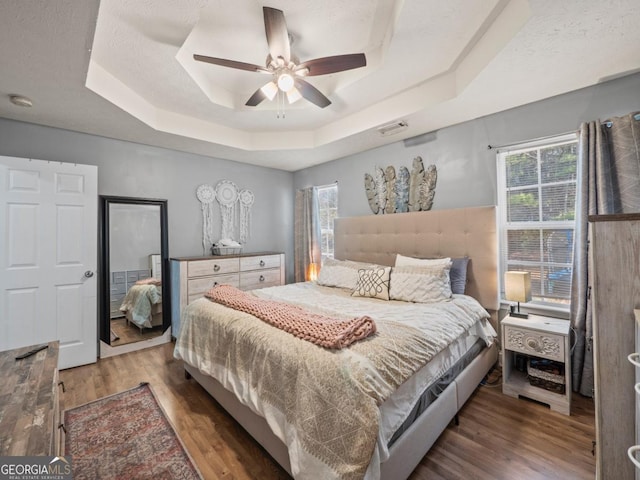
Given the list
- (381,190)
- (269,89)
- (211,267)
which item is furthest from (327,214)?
(269,89)

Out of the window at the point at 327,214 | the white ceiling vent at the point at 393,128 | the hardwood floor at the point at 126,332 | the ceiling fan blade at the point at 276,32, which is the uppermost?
the ceiling fan blade at the point at 276,32

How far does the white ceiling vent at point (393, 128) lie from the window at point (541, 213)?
99 cm

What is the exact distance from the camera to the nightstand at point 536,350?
2018mm

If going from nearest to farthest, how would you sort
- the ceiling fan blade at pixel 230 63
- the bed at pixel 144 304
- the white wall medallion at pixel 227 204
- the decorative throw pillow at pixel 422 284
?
the ceiling fan blade at pixel 230 63, the decorative throw pillow at pixel 422 284, the bed at pixel 144 304, the white wall medallion at pixel 227 204

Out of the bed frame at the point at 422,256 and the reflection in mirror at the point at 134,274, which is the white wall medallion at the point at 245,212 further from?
the bed frame at the point at 422,256

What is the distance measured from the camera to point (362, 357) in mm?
1329

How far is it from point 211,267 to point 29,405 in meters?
2.42

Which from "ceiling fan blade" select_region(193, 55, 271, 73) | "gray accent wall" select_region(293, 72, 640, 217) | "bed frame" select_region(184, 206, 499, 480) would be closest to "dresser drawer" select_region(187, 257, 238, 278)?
"bed frame" select_region(184, 206, 499, 480)

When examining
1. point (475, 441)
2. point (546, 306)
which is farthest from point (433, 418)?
point (546, 306)

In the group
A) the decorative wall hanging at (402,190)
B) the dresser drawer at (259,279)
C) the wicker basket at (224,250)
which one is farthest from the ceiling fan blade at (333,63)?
the dresser drawer at (259,279)

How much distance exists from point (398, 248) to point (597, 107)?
2.04 meters

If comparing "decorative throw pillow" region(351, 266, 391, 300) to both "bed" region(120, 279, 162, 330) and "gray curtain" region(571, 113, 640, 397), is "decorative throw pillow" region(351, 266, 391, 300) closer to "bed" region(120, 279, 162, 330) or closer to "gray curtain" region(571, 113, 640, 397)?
"gray curtain" region(571, 113, 640, 397)

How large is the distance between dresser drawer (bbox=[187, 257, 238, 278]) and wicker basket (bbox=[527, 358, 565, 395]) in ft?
11.2

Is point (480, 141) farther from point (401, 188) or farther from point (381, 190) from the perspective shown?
point (381, 190)
